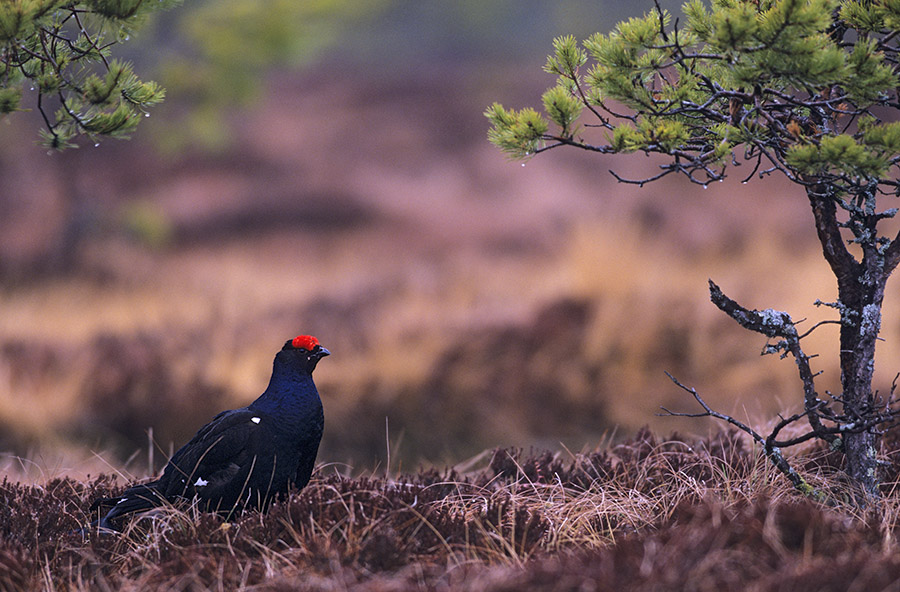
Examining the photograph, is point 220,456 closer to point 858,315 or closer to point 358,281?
point 858,315

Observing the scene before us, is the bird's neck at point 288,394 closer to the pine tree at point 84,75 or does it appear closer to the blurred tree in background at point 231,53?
the pine tree at point 84,75

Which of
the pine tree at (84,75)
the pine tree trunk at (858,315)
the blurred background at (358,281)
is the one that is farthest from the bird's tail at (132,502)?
the pine tree trunk at (858,315)

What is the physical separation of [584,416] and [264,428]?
4.81m

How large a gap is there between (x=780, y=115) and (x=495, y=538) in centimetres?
217

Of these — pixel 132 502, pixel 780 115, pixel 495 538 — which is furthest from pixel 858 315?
pixel 132 502

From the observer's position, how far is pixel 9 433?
754 centimetres

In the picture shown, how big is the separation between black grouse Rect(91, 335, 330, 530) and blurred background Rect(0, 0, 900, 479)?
2.03 ft

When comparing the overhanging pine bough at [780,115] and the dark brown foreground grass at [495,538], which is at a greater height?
the overhanging pine bough at [780,115]

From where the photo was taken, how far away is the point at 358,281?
10.6 m

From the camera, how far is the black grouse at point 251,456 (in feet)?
12.1

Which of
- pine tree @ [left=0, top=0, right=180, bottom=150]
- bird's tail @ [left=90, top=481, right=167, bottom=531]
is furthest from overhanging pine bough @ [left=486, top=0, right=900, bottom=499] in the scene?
bird's tail @ [left=90, top=481, right=167, bottom=531]

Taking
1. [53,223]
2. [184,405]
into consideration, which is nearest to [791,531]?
[184,405]

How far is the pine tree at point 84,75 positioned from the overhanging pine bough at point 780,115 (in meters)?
1.47

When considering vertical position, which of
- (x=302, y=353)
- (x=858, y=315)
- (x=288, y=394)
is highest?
(x=858, y=315)
